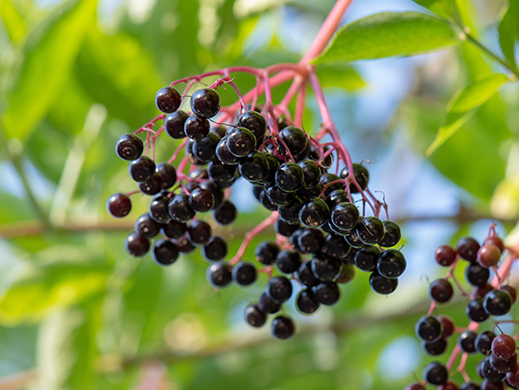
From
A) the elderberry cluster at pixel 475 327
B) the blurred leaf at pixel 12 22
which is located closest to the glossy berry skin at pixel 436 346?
the elderberry cluster at pixel 475 327

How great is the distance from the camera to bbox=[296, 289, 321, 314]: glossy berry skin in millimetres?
993

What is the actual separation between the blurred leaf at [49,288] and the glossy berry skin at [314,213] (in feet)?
2.90

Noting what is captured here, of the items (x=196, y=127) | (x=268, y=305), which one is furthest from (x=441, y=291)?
(x=196, y=127)

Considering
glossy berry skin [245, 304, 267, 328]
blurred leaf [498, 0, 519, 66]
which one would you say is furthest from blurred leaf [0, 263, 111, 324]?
blurred leaf [498, 0, 519, 66]

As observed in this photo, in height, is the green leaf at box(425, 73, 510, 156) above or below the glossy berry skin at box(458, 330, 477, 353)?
above

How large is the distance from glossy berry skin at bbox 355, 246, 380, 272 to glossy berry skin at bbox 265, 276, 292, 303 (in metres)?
0.16

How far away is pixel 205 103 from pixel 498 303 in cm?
59

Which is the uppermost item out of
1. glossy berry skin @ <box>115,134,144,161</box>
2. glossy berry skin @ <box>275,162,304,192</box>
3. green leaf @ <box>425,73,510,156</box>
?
green leaf @ <box>425,73,510,156</box>

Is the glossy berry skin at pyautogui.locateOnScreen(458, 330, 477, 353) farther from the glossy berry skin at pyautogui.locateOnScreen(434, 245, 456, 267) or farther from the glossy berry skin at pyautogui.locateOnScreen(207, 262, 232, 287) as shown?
the glossy berry skin at pyautogui.locateOnScreen(207, 262, 232, 287)

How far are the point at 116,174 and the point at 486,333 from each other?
1245 mm

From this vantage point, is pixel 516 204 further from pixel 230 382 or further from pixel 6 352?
pixel 6 352

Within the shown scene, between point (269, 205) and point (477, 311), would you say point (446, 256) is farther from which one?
point (269, 205)

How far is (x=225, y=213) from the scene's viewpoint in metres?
1.07

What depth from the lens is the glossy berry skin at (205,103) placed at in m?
0.86
